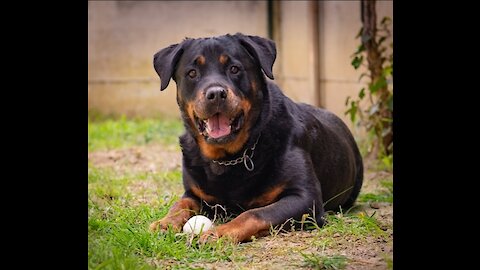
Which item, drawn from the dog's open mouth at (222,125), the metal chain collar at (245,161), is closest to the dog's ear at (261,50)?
the dog's open mouth at (222,125)

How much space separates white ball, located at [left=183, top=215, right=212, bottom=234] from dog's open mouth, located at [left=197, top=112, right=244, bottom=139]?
51cm

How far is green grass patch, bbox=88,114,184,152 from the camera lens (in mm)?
8945

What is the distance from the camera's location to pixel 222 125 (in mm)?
4508

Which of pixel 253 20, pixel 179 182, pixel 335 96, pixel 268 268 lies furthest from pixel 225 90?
pixel 253 20

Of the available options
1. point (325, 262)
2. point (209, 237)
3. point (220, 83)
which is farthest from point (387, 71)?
point (325, 262)

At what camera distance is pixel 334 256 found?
12.4 ft

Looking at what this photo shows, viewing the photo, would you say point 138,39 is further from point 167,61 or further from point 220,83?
point 220,83

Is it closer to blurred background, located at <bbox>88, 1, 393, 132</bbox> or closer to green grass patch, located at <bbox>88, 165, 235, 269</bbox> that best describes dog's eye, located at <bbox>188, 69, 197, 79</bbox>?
green grass patch, located at <bbox>88, 165, 235, 269</bbox>

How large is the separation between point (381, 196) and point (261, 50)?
1.79m

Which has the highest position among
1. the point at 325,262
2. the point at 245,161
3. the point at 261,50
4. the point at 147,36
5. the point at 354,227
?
the point at 261,50

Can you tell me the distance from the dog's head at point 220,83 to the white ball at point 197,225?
1.59 ft

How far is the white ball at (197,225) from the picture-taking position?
4.25 m
